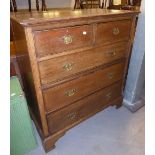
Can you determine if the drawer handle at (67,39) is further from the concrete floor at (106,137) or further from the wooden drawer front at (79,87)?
the concrete floor at (106,137)

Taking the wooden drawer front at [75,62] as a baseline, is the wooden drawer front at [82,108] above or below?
below

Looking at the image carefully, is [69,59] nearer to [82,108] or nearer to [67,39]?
[67,39]

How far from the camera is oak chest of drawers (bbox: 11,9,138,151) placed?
1008 millimetres

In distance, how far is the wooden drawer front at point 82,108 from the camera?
133 cm

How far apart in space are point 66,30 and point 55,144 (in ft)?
3.27

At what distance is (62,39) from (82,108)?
26.8 inches

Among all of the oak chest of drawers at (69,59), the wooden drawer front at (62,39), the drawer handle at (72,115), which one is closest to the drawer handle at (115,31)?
the oak chest of drawers at (69,59)

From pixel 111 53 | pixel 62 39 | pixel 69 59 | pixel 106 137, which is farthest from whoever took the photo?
pixel 106 137

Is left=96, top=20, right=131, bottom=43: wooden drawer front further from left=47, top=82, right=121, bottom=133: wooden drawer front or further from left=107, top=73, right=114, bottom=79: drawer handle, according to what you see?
left=47, top=82, right=121, bottom=133: wooden drawer front

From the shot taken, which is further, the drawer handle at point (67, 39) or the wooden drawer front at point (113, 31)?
the wooden drawer front at point (113, 31)

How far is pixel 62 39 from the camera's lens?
3.48 feet

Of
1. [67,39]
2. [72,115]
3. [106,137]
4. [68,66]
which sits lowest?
[106,137]

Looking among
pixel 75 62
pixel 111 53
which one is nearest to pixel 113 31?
pixel 111 53
